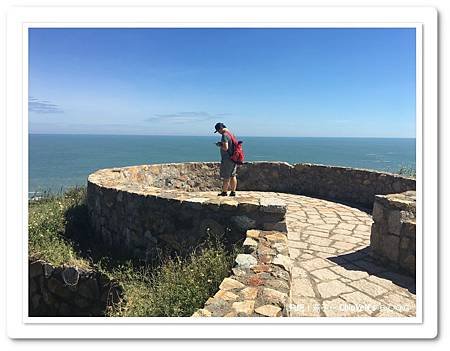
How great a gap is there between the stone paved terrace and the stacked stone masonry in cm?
1

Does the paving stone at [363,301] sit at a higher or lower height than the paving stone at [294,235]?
lower

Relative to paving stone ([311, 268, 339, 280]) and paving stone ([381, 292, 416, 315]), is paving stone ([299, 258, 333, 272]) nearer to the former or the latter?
paving stone ([311, 268, 339, 280])

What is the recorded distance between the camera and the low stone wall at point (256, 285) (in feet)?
9.01

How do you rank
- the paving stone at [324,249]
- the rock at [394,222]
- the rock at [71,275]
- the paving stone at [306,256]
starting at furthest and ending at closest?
1. the rock at [71,275]
2. the paving stone at [324,249]
3. the paving stone at [306,256]
4. the rock at [394,222]

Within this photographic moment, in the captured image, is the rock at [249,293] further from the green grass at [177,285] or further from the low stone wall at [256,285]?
the green grass at [177,285]

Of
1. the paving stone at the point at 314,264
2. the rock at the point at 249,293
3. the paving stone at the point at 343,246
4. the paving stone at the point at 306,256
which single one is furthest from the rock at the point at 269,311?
the paving stone at the point at 343,246

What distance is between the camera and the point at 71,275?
18.0ft

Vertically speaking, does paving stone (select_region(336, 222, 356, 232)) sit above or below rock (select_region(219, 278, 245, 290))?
above

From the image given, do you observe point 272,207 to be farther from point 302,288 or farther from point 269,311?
point 269,311

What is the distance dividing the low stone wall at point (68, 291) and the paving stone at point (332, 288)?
3179mm

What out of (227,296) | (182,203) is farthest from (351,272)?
(182,203)

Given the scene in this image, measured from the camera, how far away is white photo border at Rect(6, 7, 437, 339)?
3.11 metres

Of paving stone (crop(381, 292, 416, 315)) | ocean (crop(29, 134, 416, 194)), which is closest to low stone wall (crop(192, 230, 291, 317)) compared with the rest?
paving stone (crop(381, 292, 416, 315))
